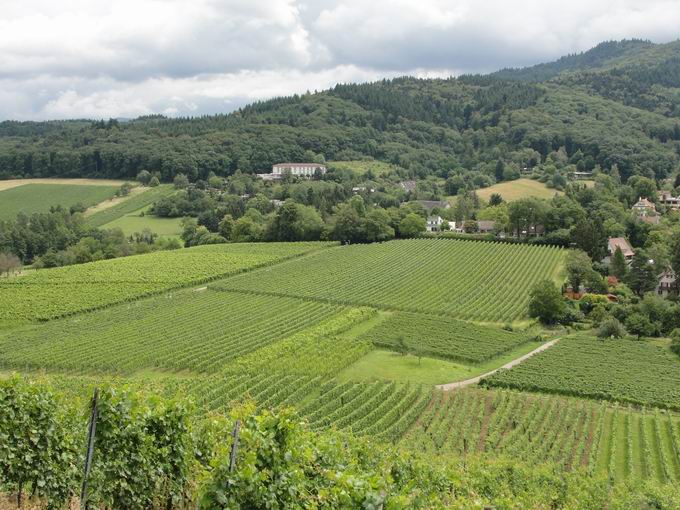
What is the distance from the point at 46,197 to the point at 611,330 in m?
104

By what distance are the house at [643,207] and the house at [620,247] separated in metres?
16.1

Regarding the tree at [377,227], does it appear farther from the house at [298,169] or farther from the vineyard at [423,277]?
the house at [298,169]

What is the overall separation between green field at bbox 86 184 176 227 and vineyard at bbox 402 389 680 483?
264ft

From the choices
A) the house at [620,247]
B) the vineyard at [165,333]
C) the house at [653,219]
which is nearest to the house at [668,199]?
the house at [653,219]

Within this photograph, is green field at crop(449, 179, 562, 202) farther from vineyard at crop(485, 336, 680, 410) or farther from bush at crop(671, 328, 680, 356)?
vineyard at crop(485, 336, 680, 410)

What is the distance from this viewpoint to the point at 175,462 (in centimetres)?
1450

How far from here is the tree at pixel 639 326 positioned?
48750 millimetres

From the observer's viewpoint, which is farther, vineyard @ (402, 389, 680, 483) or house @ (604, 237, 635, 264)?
house @ (604, 237, 635, 264)

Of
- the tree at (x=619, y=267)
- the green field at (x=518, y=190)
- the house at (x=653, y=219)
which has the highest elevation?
the green field at (x=518, y=190)

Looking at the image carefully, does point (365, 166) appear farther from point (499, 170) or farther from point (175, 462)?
point (175, 462)

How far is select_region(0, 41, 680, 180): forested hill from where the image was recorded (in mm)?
137000

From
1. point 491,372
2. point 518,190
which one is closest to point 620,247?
point 491,372

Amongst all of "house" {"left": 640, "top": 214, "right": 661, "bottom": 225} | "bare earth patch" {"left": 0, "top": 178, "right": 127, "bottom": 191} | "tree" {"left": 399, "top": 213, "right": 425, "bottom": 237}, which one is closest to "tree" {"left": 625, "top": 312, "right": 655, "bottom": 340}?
"tree" {"left": 399, "top": 213, "right": 425, "bottom": 237}

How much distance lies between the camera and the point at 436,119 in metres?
197
